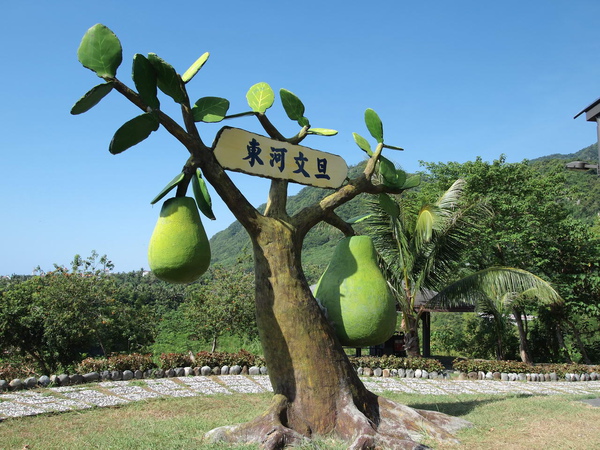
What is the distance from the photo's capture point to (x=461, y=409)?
21.5 feet

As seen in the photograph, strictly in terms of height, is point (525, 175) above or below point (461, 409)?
above

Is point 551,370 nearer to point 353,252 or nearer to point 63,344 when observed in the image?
point 353,252

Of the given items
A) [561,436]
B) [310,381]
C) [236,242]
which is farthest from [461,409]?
[236,242]

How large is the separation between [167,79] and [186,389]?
600 centimetres

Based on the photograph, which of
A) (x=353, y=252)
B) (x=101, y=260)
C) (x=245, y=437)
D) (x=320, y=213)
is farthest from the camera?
(x=101, y=260)

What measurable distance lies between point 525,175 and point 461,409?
12.1 metres

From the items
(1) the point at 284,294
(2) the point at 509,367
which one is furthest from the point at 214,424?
(2) the point at 509,367

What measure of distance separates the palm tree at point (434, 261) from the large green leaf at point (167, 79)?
6942 millimetres

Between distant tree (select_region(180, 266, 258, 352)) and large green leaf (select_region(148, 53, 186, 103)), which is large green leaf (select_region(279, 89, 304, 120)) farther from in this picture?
distant tree (select_region(180, 266, 258, 352))

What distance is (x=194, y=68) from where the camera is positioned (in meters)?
3.90

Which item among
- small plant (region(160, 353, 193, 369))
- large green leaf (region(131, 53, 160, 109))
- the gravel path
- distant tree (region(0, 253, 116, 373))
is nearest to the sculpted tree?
large green leaf (region(131, 53, 160, 109))

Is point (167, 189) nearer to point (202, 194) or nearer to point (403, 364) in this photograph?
point (202, 194)

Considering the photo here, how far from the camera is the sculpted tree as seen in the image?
3.86 metres

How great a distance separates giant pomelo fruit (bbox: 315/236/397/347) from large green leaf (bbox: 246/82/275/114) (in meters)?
1.44
